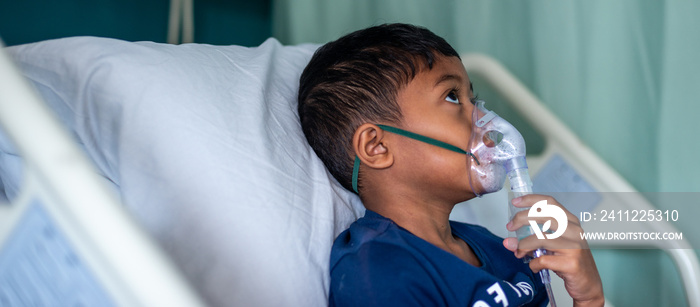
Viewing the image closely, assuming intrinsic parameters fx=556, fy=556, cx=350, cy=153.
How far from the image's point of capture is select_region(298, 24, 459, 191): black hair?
3.37 feet

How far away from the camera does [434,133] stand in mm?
1005

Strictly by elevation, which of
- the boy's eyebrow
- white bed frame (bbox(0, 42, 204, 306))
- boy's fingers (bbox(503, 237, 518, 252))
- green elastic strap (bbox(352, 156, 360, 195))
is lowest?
boy's fingers (bbox(503, 237, 518, 252))

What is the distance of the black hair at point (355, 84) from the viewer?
1.03 metres

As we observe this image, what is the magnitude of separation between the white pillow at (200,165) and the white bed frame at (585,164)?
0.57 meters

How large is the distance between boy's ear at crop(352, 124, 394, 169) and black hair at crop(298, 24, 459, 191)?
0.02 m

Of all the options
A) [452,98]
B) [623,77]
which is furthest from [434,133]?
[623,77]

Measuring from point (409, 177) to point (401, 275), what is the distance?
233 mm

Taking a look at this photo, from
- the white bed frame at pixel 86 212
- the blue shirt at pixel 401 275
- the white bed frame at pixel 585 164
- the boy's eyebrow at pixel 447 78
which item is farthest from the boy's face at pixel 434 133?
the white bed frame at pixel 86 212

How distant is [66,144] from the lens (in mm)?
517

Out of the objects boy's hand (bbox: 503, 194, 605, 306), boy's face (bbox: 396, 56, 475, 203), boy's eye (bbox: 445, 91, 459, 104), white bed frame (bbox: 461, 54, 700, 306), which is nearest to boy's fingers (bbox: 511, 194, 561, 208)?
boy's hand (bbox: 503, 194, 605, 306)

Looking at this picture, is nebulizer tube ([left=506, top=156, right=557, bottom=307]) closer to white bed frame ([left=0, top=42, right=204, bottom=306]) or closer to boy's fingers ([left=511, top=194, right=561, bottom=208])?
boy's fingers ([left=511, top=194, right=561, bottom=208])

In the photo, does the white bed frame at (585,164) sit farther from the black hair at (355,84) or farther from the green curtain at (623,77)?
the black hair at (355,84)

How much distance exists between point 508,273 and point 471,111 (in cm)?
33

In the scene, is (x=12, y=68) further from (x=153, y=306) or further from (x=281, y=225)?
(x=281, y=225)
